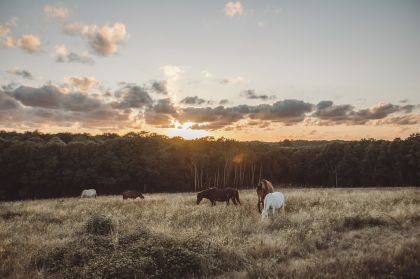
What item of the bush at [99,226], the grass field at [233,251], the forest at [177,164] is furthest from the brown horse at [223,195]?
the forest at [177,164]

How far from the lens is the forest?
2333 inches

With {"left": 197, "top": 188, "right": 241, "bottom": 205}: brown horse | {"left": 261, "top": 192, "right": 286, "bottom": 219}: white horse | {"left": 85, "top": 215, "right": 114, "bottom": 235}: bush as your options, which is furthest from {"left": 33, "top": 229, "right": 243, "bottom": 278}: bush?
{"left": 197, "top": 188, "right": 241, "bottom": 205}: brown horse

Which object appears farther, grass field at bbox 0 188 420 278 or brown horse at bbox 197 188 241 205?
brown horse at bbox 197 188 241 205

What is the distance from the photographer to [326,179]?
83000 millimetres

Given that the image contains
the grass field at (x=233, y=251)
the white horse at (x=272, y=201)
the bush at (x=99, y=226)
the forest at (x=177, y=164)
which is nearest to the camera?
the grass field at (x=233, y=251)

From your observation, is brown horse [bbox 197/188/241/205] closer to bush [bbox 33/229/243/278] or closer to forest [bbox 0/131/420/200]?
bush [bbox 33/229/243/278]

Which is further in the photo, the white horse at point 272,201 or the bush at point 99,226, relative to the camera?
the white horse at point 272,201

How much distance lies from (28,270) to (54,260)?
0.78m

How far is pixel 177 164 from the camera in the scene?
234ft

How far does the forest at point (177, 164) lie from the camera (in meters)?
59.2

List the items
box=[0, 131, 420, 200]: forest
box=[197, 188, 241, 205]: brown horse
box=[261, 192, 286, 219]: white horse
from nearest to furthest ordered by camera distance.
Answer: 1. box=[261, 192, 286, 219]: white horse
2. box=[197, 188, 241, 205]: brown horse
3. box=[0, 131, 420, 200]: forest

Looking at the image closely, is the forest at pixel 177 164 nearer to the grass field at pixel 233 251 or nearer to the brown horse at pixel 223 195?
the brown horse at pixel 223 195

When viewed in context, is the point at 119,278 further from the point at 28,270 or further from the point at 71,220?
the point at 71,220

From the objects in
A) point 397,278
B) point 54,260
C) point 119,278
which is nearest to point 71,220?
point 54,260
